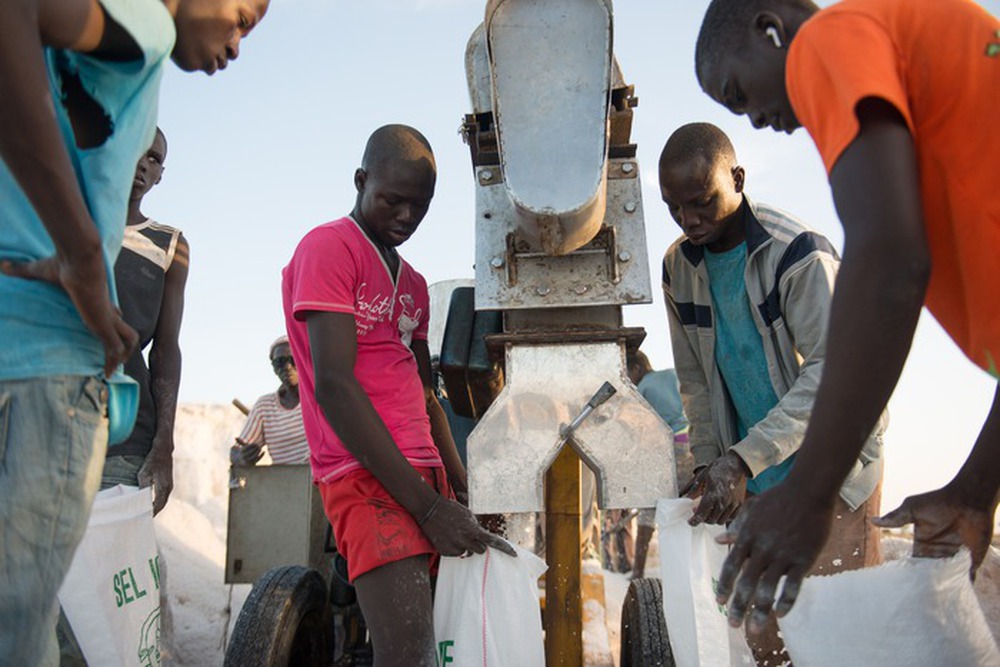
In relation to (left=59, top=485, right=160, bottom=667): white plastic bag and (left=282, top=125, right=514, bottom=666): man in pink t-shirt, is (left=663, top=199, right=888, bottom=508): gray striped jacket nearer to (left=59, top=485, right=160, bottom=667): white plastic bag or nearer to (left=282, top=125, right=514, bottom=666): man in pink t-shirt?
(left=282, top=125, right=514, bottom=666): man in pink t-shirt

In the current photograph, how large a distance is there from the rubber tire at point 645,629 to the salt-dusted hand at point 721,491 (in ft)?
1.73

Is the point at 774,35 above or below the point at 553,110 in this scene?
below

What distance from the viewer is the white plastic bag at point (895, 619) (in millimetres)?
1694

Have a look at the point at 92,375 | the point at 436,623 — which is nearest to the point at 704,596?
the point at 436,623

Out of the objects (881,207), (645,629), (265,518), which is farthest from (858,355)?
(265,518)

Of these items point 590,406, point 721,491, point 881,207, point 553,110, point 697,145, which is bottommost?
point 721,491

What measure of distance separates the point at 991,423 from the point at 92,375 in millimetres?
1589

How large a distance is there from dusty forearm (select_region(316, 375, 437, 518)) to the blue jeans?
91 cm

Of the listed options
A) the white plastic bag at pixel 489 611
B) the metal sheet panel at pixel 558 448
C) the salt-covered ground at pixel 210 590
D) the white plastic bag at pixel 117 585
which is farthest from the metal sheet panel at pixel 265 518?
the metal sheet panel at pixel 558 448

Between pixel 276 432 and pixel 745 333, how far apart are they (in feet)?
11.4

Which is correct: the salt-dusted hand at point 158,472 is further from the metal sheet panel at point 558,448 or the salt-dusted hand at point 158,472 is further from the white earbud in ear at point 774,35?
the white earbud in ear at point 774,35

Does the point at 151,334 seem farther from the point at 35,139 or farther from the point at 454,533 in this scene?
the point at 35,139

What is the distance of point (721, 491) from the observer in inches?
94.7

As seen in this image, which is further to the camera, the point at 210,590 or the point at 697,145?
the point at 210,590
